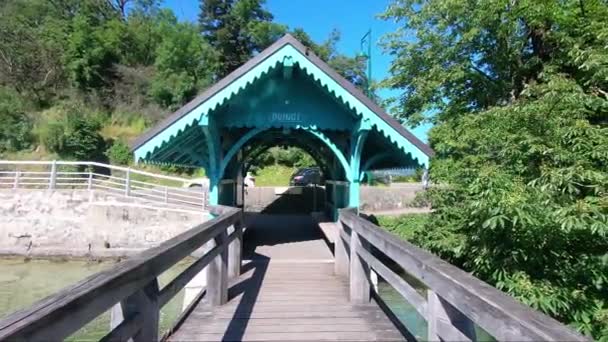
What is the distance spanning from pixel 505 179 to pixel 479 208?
1.61 ft

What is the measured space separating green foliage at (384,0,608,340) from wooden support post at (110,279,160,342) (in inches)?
148

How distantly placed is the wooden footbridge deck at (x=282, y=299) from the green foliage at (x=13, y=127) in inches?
1119

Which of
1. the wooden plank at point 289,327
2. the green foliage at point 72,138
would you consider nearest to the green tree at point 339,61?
the green foliage at point 72,138

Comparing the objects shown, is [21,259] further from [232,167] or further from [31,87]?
[31,87]

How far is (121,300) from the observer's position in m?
2.00

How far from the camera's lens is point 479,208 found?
538 cm

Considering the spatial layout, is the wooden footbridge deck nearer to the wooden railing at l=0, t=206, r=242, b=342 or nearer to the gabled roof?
the wooden railing at l=0, t=206, r=242, b=342

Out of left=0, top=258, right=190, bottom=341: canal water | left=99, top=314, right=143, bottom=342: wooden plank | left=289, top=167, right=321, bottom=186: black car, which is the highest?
left=289, top=167, right=321, bottom=186: black car

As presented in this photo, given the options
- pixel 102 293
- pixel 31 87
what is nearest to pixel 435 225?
pixel 102 293

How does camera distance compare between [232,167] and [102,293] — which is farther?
[232,167]

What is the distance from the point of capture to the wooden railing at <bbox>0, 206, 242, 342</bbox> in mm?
1366

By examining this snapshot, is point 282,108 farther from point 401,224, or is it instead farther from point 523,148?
point 401,224

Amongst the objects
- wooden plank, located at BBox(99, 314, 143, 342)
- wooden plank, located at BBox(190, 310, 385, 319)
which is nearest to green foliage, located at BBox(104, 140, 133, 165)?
wooden plank, located at BBox(190, 310, 385, 319)

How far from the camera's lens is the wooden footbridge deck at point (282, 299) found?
5.12ft
